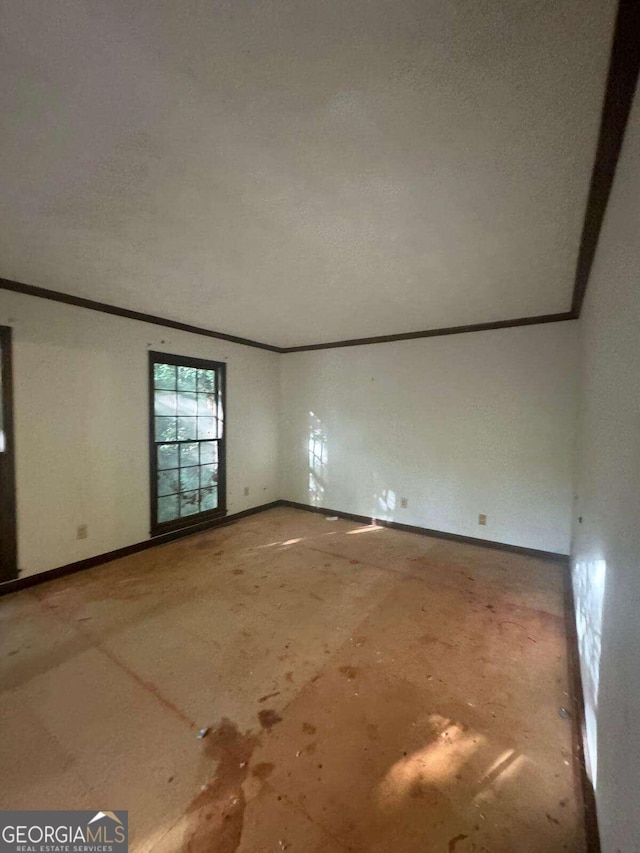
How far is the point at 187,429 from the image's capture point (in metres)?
3.87

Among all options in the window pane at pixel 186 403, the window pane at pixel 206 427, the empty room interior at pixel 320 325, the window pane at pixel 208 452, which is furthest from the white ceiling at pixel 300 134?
the window pane at pixel 208 452

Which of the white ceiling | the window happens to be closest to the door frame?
the white ceiling

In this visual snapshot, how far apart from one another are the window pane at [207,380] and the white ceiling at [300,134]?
1.82 meters

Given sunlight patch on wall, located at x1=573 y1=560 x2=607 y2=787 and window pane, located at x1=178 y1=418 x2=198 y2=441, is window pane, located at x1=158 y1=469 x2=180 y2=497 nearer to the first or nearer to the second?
window pane, located at x1=178 y1=418 x2=198 y2=441

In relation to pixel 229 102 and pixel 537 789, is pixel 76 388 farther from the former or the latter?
pixel 537 789

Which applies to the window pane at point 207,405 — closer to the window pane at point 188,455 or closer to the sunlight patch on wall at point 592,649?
the window pane at point 188,455

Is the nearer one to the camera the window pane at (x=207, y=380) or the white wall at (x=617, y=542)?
the white wall at (x=617, y=542)

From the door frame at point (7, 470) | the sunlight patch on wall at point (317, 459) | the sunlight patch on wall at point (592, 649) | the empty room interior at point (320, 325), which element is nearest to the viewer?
the empty room interior at point (320, 325)

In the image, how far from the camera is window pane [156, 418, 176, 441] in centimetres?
355

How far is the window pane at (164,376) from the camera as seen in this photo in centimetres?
352

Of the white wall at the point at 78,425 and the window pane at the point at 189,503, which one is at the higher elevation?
the white wall at the point at 78,425

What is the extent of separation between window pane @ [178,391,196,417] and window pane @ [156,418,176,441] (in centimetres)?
17

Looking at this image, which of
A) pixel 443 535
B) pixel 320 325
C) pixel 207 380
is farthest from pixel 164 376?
pixel 443 535

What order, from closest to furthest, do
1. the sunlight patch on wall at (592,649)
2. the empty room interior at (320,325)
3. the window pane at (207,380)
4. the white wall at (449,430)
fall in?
1. the empty room interior at (320,325)
2. the sunlight patch on wall at (592,649)
3. the white wall at (449,430)
4. the window pane at (207,380)
